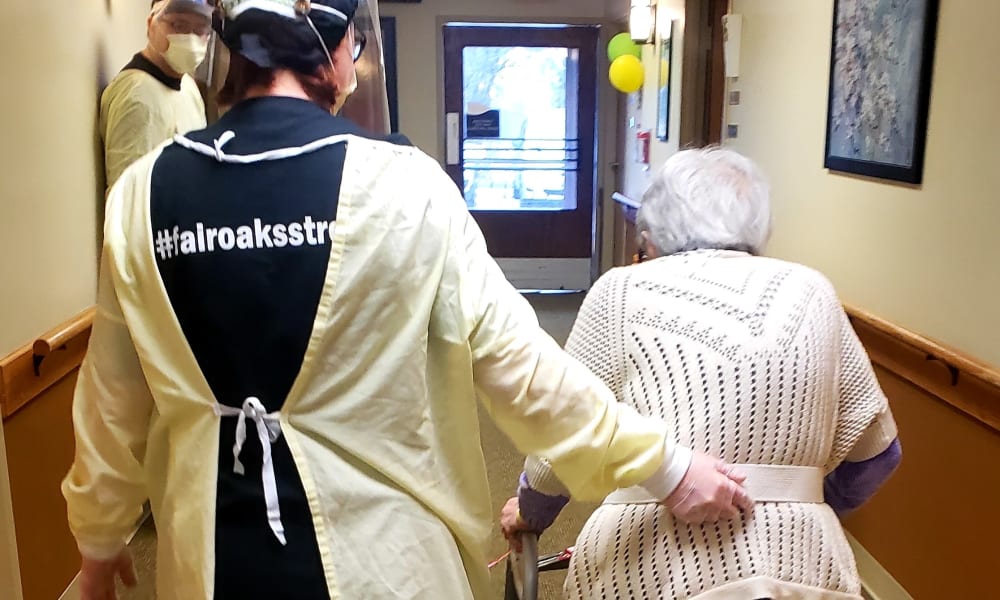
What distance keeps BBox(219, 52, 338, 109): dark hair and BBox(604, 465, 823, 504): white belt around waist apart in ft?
2.10

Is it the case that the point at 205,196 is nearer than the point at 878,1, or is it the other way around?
the point at 205,196

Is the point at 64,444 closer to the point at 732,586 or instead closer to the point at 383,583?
the point at 383,583

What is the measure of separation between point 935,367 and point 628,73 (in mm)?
3580

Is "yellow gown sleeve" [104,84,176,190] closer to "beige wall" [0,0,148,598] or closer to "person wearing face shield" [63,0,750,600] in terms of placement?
"beige wall" [0,0,148,598]

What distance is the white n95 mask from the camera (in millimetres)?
2838

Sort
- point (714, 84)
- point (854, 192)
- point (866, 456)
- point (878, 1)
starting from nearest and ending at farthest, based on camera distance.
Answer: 1. point (866, 456)
2. point (878, 1)
3. point (854, 192)
4. point (714, 84)

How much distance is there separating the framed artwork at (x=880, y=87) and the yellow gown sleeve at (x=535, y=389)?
155 centimetres

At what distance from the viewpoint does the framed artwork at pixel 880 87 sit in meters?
2.22

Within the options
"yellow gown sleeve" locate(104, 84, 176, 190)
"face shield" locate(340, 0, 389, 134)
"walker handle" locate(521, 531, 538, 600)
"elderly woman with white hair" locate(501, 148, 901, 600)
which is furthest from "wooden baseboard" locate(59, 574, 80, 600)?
"elderly woman with white hair" locate(501, 148, 901, 600)

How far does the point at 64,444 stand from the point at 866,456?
203 cm

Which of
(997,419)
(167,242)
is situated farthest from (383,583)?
(997,419)

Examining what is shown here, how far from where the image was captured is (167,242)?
3.19 feet

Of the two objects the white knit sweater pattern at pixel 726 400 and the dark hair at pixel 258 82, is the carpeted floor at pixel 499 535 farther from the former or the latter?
the dark hair at pixel 258 82

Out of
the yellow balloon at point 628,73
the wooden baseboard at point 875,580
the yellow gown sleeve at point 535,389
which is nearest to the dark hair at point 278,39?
the yellow gown sleeve at point 535,389
